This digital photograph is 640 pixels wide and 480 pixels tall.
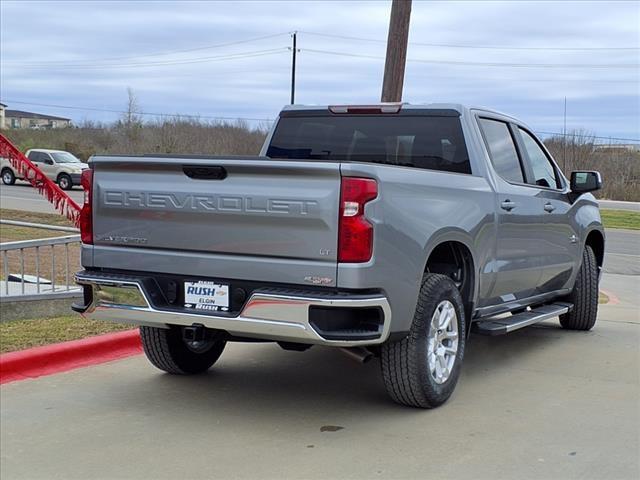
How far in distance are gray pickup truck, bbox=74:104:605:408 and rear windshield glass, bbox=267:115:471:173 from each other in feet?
0.05

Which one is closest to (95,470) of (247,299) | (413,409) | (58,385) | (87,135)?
(247,299)

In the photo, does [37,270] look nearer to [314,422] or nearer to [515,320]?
[314,422]

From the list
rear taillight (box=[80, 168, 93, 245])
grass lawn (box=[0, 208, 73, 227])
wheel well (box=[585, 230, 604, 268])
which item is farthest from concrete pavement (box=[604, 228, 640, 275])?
grass lawn (box=[0, 208, 73, 227])

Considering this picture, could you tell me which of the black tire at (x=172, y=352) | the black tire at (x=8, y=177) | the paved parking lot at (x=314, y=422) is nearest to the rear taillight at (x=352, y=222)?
the paved parking lot at (x=314, y=422)

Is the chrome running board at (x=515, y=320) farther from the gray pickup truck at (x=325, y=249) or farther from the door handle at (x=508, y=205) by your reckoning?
the door handle at (x=508, y=205)

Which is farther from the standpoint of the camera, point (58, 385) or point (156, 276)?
point (58, 385)

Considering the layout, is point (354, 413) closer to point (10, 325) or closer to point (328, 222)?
point (328, 222)

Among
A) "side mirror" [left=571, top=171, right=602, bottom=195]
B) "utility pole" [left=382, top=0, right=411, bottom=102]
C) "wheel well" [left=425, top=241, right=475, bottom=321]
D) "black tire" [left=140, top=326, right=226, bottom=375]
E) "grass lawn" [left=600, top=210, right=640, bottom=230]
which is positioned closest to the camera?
"wheel well" [left=425, top=241, right=475, bottom=321]

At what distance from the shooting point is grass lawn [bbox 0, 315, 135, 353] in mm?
6348

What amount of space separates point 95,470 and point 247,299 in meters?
1.22

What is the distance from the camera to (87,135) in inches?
2645

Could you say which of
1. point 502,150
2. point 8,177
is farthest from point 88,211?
point 8,177

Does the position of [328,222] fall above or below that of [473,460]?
above

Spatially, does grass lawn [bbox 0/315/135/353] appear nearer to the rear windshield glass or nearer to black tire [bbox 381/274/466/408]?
the rear windshield glass
